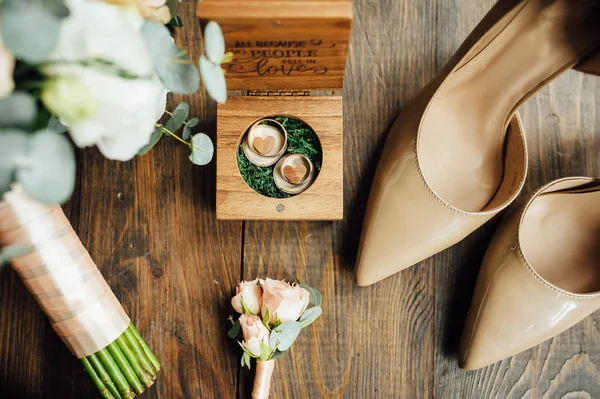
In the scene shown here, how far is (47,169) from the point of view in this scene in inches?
14.6

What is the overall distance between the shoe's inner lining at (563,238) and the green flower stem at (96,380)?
2.30 feet

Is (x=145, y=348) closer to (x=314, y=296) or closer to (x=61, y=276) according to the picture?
(x=61, y=276)

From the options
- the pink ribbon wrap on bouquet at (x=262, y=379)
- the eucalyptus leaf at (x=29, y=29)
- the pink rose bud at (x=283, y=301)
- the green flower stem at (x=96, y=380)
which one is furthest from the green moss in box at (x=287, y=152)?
the eucalyptus leaf at (x=29, y=29)

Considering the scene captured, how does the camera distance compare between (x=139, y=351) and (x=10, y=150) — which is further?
(x=139, y=351)

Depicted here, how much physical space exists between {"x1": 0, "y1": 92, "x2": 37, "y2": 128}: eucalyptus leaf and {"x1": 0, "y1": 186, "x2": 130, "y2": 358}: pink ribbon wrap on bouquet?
361 millimetres

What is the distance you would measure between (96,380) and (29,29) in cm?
61

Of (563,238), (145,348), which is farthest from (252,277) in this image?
(563,238)

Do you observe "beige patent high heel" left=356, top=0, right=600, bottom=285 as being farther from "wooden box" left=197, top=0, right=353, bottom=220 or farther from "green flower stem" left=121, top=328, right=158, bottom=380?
"green flower stem" left=121, top=328, right=158, bottom=380

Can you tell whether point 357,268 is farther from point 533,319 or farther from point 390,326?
point 533,319

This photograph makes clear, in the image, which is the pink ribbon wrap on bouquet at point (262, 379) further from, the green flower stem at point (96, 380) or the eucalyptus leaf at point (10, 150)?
the eucalyptus leaf at point (10, 150)

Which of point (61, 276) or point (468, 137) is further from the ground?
point (468, 137)

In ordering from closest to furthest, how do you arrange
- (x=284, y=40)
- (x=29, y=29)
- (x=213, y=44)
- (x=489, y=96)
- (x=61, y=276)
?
(x=29, y=29) < (x=213, y=44) < (x=284, y=40) < (x=61, y=276) < (x=489, y=96)

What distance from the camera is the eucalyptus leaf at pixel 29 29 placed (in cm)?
34

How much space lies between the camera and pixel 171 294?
886mm
